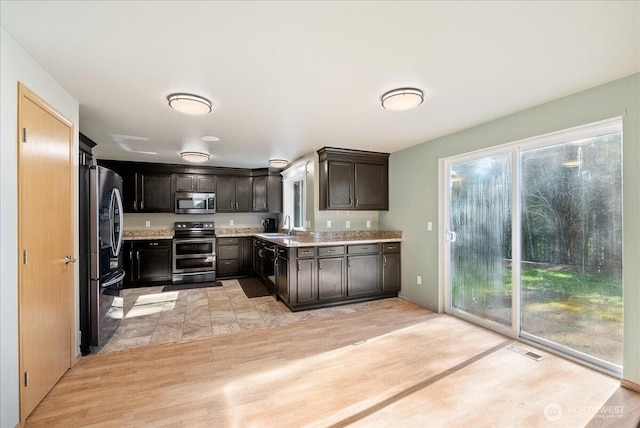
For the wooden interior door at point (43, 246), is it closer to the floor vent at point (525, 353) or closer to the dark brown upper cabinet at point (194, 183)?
the dark brown upper cabinet at point (194, 183)

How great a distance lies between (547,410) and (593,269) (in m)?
1.35

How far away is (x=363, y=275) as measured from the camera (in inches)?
177

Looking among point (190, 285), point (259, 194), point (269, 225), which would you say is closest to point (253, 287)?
point (190, 285)

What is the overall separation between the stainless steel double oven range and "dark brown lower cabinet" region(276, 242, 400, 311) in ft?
6.78

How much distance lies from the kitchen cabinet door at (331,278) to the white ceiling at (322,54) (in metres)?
2.08

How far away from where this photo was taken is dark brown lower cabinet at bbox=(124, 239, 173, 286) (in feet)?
17.6

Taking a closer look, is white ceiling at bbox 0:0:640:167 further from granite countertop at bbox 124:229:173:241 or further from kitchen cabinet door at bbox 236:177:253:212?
kitchen cabinet door at bbox 236:177:253:212

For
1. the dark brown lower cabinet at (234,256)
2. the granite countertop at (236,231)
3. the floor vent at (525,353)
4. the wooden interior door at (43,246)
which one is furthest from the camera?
the granite countertop at (236,231)

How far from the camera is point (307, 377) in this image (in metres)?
2.37

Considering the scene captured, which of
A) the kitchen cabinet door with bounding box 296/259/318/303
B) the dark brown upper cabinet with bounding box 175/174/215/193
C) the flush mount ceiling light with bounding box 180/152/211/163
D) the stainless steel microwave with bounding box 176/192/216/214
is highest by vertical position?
the flush mount ceiling light with bounding box 180/152/211/163

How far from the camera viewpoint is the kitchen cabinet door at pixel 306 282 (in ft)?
13.3

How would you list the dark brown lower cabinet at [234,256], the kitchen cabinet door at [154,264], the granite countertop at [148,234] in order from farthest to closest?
the dark brown lower cabinet at [234,256] < the granite countertop at [148,234] < the kitchen cabinet door at [154,264]

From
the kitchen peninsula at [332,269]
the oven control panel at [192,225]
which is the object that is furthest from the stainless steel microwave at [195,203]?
the kitchen peninsula at [332,269]

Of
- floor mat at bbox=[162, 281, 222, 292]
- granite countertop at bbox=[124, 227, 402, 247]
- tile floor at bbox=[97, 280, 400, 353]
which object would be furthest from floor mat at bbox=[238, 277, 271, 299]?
granite countertop at bbox=[124, 227, 402, 247]
